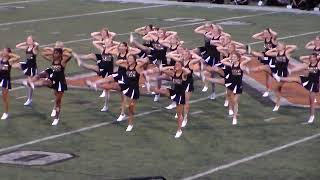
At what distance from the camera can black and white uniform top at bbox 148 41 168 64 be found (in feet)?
86.9

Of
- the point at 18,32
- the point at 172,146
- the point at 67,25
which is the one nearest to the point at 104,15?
the point at 67,25

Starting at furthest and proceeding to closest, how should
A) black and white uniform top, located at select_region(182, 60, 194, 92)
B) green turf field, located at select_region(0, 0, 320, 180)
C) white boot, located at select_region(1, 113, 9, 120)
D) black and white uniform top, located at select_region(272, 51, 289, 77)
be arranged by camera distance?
black and white uniform top, located at select_region(272, 51, 289, 77)
white boot, located at select_region(1, 113, 9, 120)
black and white uniform top, located at select_region(182, 60, 194, 92)
green turf field, located at select_region(0, 0, 320, 180)

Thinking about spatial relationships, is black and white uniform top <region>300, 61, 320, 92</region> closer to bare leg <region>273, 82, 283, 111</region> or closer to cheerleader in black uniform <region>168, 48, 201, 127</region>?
bare leg <region>273, 82, 283, 111</region>

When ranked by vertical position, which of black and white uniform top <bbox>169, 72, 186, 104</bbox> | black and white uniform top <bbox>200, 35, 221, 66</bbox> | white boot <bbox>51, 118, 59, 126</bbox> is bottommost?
white boot <bbox>51, 118, 59, 126</bbox>

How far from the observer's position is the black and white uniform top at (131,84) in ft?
73.5

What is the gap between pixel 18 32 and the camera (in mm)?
39688

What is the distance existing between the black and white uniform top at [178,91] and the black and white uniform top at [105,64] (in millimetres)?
3332

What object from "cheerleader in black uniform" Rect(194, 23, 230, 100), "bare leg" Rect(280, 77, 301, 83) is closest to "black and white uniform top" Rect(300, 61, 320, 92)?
"bare leg" Rect(280, 77, 301, 83)

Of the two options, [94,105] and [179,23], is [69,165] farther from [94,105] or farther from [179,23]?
[179,23]

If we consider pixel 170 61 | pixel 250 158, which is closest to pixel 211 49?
pixel 170 61

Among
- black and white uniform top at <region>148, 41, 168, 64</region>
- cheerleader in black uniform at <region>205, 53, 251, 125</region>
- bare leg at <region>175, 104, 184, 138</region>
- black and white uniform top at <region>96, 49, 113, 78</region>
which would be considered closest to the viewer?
bare leg at <region>175, 104, 184, 138</region>

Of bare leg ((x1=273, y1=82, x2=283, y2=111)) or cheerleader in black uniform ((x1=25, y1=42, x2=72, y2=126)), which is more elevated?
cheerleader in black uniform ((x1=25, y1=42, x2=72, y2=126))

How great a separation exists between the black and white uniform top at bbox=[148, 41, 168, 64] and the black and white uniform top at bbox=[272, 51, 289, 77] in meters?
3.01

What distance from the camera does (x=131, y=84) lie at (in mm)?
22406
